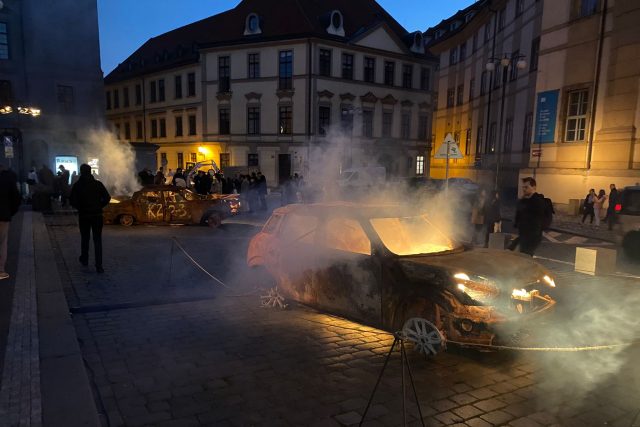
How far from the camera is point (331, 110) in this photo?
35.9 meters

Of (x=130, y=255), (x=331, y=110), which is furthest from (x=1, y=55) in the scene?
(x=130, y=255)

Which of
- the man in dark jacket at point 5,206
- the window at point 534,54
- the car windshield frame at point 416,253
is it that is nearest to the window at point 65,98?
the man in dark jacket at point 5,206

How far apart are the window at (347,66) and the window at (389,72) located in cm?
331

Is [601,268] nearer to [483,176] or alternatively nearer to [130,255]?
[130,255]

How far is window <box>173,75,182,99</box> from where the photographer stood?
40856mm

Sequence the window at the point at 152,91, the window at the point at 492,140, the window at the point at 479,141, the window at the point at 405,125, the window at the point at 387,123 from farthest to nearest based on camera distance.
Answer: the window at the point at 152,91, the window at the point at 405,125, the window at the point at 387,123, the window at the point at 479,141, the window at the point at 492,140

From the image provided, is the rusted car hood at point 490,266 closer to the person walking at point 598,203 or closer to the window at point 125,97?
the person walking at point 598,203

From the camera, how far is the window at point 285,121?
117 ft

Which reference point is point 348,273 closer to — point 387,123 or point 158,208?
point 158,208

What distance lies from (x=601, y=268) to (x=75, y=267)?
372 inches

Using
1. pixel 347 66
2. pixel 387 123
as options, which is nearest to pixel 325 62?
pixel 347 66

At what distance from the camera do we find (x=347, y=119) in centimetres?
3797

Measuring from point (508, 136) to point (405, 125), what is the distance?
1487 centimetres

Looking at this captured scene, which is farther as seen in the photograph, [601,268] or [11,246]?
[11,246]
